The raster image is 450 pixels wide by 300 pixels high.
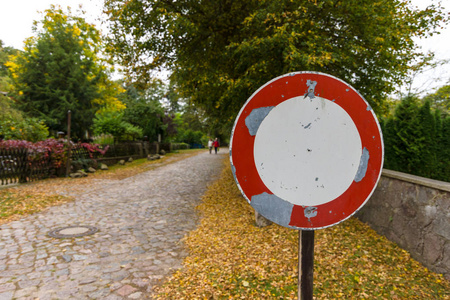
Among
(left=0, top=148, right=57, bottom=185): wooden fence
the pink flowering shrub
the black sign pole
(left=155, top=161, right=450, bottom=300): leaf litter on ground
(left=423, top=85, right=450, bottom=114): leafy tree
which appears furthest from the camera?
(left=423, top=85, right=450, bottom=114): leafy tree

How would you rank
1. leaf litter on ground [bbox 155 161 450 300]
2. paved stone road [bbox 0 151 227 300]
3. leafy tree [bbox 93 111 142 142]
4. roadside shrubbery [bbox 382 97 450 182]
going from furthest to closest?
leafy tree [bbox 93 111 142 142], roadside shrubbery [bbox 382 97 450 182], paved stone road [bbox 0 151 227 300], leaf litter on ground [bbox 155 161 450 300]

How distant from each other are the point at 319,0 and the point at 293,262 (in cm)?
517

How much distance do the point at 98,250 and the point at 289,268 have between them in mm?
2971

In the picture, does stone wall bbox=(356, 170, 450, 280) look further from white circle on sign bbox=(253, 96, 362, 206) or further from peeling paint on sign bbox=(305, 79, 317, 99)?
peeling paint on sign bbox=(305, 79, 317, 99)

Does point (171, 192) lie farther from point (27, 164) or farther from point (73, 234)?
point (27, 164)

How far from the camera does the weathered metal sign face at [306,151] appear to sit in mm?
1364

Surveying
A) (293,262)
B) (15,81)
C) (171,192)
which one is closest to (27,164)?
(171,192)

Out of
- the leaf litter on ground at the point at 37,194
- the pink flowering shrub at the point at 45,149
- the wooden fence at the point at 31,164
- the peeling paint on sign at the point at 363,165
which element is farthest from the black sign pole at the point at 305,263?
the pink flowering shrub at the point at 45,149

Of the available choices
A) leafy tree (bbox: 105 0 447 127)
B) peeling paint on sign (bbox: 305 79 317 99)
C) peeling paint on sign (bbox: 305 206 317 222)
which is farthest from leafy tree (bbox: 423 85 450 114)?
peeling paint on sign (bbox: 305 206 317 222)

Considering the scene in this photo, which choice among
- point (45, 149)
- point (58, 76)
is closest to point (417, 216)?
point (45, 149)

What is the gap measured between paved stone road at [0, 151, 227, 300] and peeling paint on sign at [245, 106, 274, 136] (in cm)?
265

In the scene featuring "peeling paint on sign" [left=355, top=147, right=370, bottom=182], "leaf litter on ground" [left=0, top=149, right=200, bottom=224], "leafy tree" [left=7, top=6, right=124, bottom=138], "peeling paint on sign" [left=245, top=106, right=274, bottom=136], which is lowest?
"leaf litter on ground" [left=0, top=149, right=200, bottom=224]

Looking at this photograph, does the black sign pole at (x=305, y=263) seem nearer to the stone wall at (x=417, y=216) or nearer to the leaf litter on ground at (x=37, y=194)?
the stone wall at (x=417, y=216)

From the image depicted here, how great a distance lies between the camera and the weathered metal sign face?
4.48 ft
